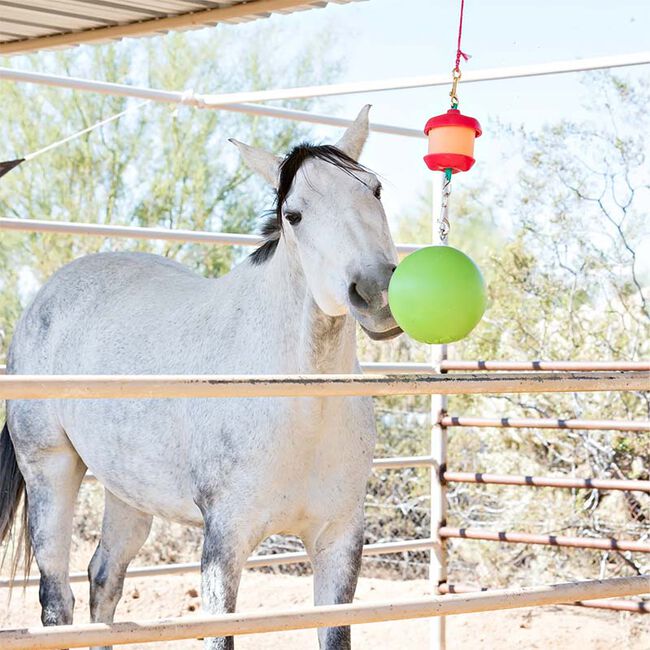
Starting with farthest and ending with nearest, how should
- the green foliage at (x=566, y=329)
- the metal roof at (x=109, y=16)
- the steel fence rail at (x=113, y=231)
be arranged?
the green foliage at (x=566, y=329)
the steel fence rail at (x=113, y=231)
the metal roof at (x=109, y=16)

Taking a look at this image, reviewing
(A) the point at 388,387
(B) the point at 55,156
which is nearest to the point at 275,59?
(B) the point at 55,156

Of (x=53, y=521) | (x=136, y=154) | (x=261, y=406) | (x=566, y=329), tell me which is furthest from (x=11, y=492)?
(x=136, y=154)

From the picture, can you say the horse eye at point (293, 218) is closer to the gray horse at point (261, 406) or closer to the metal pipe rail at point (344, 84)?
the gray horse at point (261, 406)

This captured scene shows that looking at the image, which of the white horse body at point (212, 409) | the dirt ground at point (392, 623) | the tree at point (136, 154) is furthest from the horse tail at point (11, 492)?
the tree at point (136, 154)

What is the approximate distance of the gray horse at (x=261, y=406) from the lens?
2.39 m

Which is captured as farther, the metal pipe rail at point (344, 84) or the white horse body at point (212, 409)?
the metal pipe rail at point (344, 84)

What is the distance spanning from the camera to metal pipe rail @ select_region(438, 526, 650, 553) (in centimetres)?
366

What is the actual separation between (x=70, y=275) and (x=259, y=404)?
1291 millimetres

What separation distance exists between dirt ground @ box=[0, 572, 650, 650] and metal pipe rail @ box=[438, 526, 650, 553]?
0.94m

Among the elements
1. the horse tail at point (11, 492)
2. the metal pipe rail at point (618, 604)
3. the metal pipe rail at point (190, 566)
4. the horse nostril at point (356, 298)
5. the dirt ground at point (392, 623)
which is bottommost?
the dirt ground at point (392, 623)

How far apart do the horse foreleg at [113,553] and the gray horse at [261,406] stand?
9.8 inches

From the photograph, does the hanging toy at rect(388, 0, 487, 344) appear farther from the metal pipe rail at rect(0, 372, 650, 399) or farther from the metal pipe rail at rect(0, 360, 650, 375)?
the metal pipe rail at rect(0, 360, 650, 375)

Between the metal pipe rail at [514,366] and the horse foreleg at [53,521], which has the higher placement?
the metal pipe rail at [514,366]

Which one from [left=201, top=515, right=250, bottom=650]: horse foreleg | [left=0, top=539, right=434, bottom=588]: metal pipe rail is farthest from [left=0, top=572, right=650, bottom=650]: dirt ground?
[left=201, top=515, right=250, bottom=650]: horse foreleg
